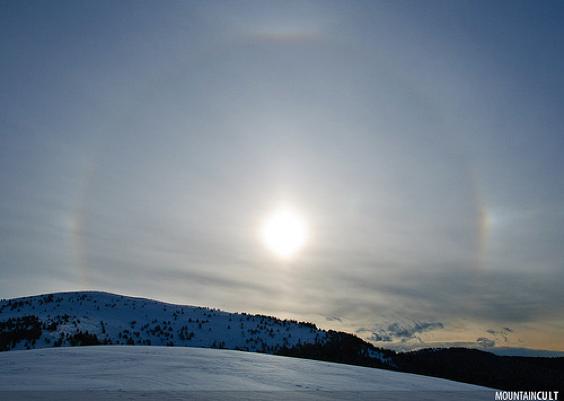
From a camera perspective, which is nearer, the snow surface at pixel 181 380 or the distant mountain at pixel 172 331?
the snow surface at pixel 181 380

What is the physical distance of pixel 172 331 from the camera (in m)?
47.1

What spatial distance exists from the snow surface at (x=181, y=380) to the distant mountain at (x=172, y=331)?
25457mm

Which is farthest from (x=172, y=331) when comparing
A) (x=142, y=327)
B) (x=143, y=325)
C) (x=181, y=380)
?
(x=181, y=380)

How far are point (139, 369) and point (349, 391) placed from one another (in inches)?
206

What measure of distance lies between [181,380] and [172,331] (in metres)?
39.2

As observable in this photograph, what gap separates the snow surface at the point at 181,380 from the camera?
8430 millimetres

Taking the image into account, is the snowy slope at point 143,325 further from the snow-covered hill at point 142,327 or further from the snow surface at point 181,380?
the snow surface at point 181,380

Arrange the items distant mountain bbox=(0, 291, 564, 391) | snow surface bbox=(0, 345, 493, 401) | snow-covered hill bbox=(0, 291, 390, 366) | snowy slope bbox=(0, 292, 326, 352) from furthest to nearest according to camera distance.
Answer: snowy slope bbox=(0, 292, 326, 352)
distant mountain bbox=(0, 291, 564, 391)
snow-covered hill bbox=(0, 291, 390, 366)
snow surface bbox=(0, 345, 493, 401)

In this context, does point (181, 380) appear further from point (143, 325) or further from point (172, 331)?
point (143, 325)

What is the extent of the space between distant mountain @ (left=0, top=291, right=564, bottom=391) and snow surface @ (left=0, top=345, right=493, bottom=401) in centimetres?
2546

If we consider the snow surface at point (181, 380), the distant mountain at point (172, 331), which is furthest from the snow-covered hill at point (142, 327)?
the snow surface at point (181, 380)

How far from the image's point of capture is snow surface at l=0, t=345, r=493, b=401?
843cm

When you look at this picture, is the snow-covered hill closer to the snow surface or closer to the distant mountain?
the distant mountain

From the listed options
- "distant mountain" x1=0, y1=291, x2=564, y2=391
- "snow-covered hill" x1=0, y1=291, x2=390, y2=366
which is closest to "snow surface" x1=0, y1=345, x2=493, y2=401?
"distant mountain" x1=0, y1=291, x2=564, y2=391
